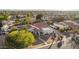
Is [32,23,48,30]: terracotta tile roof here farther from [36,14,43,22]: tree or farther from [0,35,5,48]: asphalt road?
[0,35,5,48]: asphalt road

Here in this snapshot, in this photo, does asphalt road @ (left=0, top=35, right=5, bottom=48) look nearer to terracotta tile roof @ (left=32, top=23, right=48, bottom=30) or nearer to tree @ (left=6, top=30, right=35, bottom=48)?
tree @ (left=6, top=30, right=35, bottom=48)

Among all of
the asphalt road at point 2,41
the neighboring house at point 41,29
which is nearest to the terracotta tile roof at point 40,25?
the neighboring house at point 41,29

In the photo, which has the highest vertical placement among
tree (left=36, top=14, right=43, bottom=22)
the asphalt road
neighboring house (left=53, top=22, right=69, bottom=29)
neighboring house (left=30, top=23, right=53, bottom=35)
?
tree (left=36, top=14, right=43, bottom=22)

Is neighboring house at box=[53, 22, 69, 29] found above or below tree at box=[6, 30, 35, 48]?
above

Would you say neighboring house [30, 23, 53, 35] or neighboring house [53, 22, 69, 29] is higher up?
neighboring house [53, 22, 69, 29]

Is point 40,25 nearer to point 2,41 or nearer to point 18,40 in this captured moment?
point 18,40

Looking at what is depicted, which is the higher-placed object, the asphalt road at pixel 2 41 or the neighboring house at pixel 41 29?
the neighboring house at pixel 41 29

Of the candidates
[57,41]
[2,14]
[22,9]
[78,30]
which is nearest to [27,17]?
[22,9]

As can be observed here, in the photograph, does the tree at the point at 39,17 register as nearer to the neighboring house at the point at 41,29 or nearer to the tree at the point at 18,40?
the neighboring house at the point at 41,29

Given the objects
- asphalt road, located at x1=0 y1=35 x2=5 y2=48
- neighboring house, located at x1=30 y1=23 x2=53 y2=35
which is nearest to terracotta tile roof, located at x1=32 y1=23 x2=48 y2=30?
neighboring house, located at x1=30 y1=23 x2=53 y2=35

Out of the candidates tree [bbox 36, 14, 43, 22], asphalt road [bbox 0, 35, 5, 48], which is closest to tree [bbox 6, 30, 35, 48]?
asphalt road [bbox 0, 35, 5, 48]
